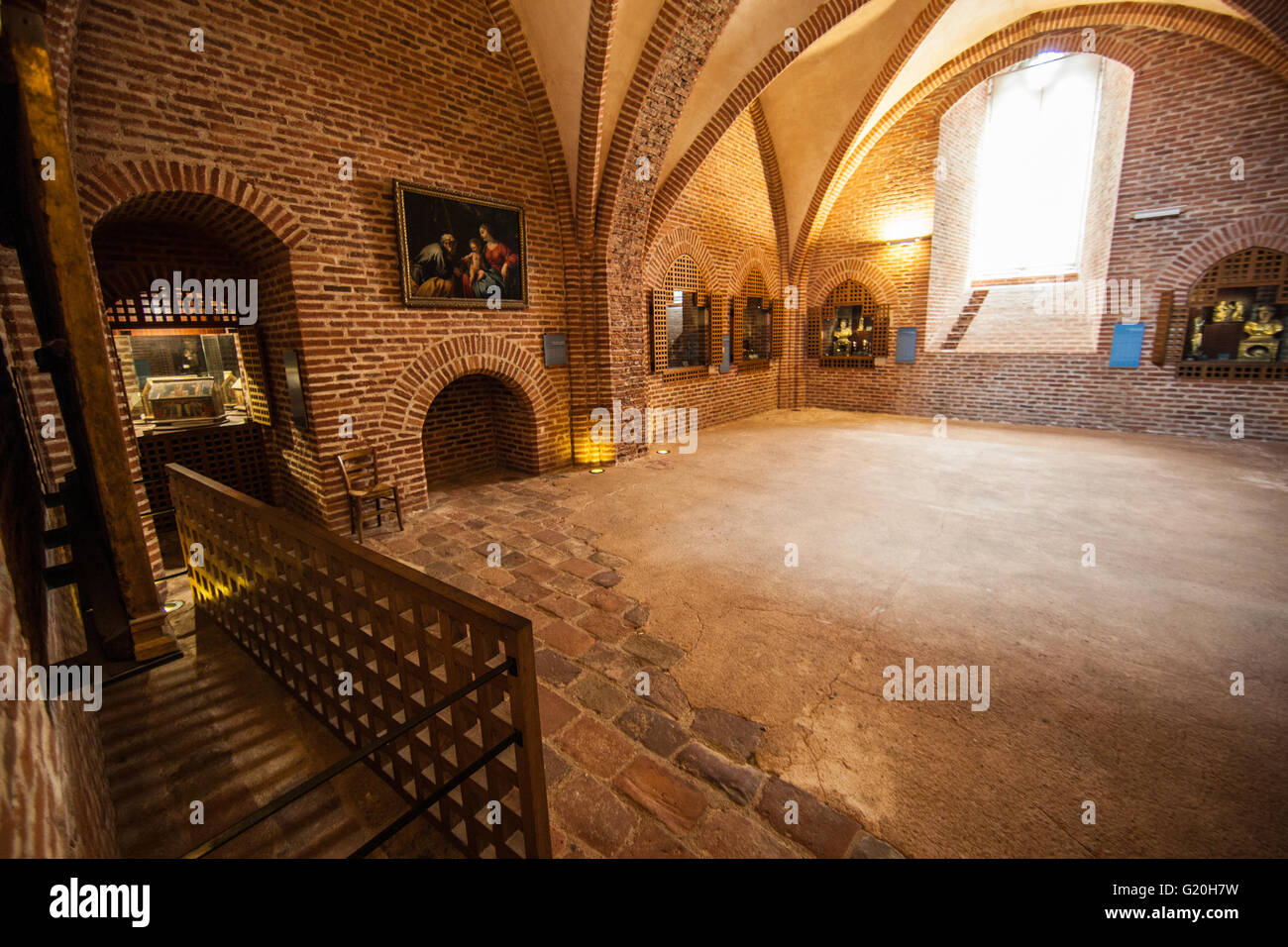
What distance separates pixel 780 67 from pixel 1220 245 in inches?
300

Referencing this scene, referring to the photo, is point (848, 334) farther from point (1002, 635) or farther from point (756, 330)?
point (1002, 635)

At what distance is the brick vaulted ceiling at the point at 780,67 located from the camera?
5863mm

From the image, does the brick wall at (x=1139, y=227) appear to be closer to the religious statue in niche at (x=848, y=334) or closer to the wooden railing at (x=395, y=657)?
the religious statue in niche at (x=848, y=334)

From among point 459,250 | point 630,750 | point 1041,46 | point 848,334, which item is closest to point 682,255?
point 459,250

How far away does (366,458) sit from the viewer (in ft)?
18.3

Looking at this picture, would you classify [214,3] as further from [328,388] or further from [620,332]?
[620,332]

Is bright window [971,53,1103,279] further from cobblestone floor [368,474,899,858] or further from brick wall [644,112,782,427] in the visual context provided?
cobblestone floor [368,474,899,858]

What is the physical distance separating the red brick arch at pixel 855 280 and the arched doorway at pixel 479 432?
27.0 feet

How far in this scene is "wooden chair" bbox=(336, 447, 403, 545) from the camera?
523 cm

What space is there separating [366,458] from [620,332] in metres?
3.85

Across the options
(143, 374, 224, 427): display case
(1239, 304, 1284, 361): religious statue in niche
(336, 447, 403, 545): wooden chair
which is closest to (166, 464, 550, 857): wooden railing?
(336, 447, 403, 545): wooden chair

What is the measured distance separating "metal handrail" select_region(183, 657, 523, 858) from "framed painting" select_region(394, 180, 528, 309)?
16.6 feet

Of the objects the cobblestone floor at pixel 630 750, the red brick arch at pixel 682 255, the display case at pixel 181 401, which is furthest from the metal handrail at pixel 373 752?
the red brick arch at pixel 682 255
